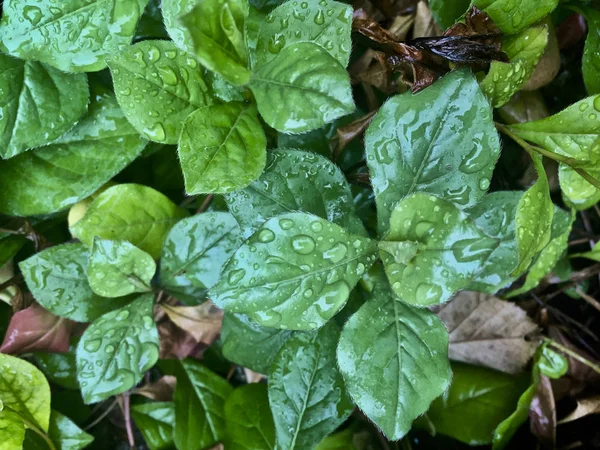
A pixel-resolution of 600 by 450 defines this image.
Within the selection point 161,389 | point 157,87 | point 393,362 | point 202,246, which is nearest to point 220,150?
point 157,87

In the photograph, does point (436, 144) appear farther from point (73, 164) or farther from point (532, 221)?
point (73, 164)

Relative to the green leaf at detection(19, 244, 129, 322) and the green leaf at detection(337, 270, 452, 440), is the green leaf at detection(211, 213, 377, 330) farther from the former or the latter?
the green leaf at detection(19, 244, 129, 322)

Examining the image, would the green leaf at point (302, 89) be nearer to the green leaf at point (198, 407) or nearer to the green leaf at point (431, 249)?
the green leaf at point (431, 249)

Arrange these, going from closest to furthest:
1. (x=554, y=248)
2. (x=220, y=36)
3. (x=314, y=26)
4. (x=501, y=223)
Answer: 1. (x=220, y=36)
2. (x=314, y=26)
3. (x=501, y=223)
4. (x=554, y=248)

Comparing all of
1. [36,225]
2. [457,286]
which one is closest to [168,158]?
[36,225]

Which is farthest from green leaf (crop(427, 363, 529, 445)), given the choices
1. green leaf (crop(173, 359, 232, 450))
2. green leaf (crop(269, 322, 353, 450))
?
green leaf (crop(173, 359, 232, 450))

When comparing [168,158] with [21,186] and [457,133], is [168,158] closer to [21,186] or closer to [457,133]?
[21,186]
